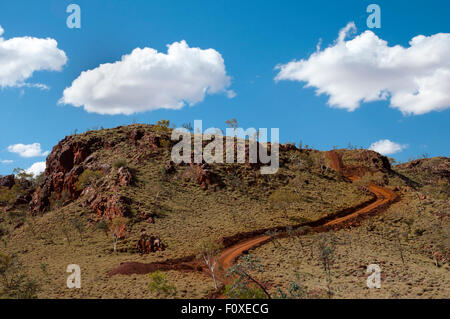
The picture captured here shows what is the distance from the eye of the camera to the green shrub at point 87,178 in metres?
61.5

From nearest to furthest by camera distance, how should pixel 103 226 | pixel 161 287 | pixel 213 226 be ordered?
pixel 161 287
pixel 213 226
pixel 103 226

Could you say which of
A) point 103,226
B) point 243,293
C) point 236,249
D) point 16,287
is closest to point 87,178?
point 103,226

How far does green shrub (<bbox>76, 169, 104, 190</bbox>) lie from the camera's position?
61.5 meters

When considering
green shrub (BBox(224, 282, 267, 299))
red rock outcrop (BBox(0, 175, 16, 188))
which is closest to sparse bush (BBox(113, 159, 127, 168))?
green shrub (BBox(224, 282, 267, 299))

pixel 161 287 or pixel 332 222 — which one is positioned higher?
pixel 332 222

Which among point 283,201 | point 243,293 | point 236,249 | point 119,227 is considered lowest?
point 243,293

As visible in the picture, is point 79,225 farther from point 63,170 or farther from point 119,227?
point 63,170

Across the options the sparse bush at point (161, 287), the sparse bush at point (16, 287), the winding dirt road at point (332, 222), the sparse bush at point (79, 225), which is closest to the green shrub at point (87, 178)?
the sparse bush at point (79, 225)

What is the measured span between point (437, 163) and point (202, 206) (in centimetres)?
9546

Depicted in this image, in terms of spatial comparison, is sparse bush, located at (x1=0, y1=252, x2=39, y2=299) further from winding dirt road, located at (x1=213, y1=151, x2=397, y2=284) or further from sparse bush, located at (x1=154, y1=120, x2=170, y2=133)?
sparse bush, located at (x1=154, y1=120, x2=170, y2=133)

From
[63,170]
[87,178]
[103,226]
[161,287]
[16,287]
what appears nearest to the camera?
A: [161,287]

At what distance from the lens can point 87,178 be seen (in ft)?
204

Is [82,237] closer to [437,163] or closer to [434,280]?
[434,280]
